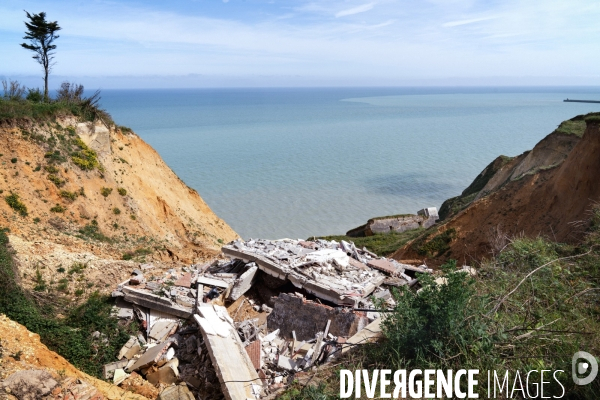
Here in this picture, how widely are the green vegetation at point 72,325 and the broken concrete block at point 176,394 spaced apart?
8.00 ft

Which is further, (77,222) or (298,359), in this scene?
(77,222)

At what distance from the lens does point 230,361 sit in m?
9.43

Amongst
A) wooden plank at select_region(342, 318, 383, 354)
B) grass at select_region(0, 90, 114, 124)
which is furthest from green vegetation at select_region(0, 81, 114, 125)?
wooden plank at select_region(342, 318, 383, 354)

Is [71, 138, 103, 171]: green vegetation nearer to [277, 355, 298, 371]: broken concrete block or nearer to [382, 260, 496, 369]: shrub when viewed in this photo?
[277, 355, 298, 371]: broken concrete block

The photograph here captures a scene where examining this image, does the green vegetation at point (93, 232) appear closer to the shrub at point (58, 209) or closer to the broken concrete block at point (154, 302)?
A: the shrub at point (58, 209)

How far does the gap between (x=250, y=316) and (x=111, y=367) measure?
3.85 metres

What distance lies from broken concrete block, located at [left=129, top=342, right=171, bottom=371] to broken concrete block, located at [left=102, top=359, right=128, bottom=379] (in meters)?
0.28

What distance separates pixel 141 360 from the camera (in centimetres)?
1068

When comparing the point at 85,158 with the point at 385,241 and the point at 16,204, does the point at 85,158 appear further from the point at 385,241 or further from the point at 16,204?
the point at 385,241

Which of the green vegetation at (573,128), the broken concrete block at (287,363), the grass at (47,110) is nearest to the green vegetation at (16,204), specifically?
the grass at (47,110)

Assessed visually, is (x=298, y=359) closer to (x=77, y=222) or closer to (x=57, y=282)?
(x=57, y=282)

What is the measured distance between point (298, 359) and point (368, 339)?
2.19 m

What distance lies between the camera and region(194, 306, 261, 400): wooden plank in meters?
8.70

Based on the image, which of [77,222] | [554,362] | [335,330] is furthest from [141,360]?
[77,222]
